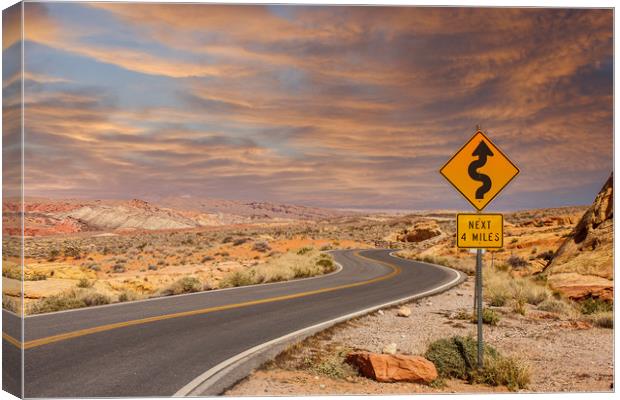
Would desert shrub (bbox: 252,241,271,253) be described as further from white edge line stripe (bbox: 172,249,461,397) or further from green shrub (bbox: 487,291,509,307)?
white edge line stripe (bbox: 172,249,461,397)

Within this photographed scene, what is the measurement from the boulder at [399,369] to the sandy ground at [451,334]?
10cm

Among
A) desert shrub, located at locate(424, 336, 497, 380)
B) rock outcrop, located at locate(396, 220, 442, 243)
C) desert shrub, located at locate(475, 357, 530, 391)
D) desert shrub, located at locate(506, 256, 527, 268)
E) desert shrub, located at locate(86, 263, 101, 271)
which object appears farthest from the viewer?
rock outcrop, located at locate(396, 220, 442, 243)

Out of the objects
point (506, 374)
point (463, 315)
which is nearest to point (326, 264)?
point (463, 315)

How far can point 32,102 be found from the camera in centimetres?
839

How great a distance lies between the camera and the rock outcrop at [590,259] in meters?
16.8

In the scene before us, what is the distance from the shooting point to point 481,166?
7.86 metres

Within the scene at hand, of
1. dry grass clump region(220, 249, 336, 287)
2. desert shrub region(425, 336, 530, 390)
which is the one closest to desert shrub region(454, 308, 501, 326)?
desert shrub region(425, 336, 530, 390)

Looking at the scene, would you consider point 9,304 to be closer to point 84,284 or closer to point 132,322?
point 132,322

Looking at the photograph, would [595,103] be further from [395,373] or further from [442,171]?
[395,373]

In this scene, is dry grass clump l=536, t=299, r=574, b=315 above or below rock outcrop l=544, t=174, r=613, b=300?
below

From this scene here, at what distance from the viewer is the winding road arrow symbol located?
7855 millimetres

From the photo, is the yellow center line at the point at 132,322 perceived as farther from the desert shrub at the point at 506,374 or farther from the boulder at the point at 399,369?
the desert shrub at the point at 506,374

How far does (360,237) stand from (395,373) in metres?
97.1

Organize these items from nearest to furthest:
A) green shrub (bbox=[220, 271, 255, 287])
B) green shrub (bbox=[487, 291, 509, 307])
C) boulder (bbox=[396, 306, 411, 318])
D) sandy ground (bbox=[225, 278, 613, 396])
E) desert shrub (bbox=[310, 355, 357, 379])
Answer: sandy ground (bbox=[225, 278, 613, 396]) → desert shrub (bbox=[310, 355, 357, 379]) → boulder (bbox=[396, 306, 411, 318]) → green shrub (bbox=[487, 291, 509, 307]) → green shrub (bbox=[220, 271, 255, 287])
